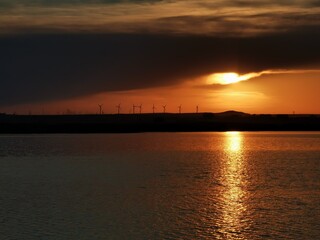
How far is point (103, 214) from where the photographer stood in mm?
29062

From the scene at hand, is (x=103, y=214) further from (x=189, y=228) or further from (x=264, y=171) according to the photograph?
(x=264, y=171)

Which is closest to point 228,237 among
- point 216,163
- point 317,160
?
point 216,163

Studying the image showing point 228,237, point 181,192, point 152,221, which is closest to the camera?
point 228,237

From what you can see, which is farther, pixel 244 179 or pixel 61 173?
pixel 61 173

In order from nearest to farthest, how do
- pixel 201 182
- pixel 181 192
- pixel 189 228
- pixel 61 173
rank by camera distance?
1. pixel 189 228
2. pixel 181 192
3. pixel 201 182
4. pixel 61 173

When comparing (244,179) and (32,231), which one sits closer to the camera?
(32,231)

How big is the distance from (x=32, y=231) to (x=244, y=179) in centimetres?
2333

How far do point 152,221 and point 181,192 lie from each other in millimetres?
9268

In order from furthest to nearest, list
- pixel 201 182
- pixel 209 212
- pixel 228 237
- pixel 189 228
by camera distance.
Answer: pixel 201 182, pixel 209 212, pixel 189 228, pixel 228 237

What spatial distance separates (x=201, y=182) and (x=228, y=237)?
18.1 m

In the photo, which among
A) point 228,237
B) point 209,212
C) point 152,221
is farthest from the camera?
point 209,212

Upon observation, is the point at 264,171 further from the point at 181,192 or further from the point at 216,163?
the point at 181,192

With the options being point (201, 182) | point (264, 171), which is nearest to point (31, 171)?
point (201, 182)

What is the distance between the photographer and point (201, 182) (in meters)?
42.0
